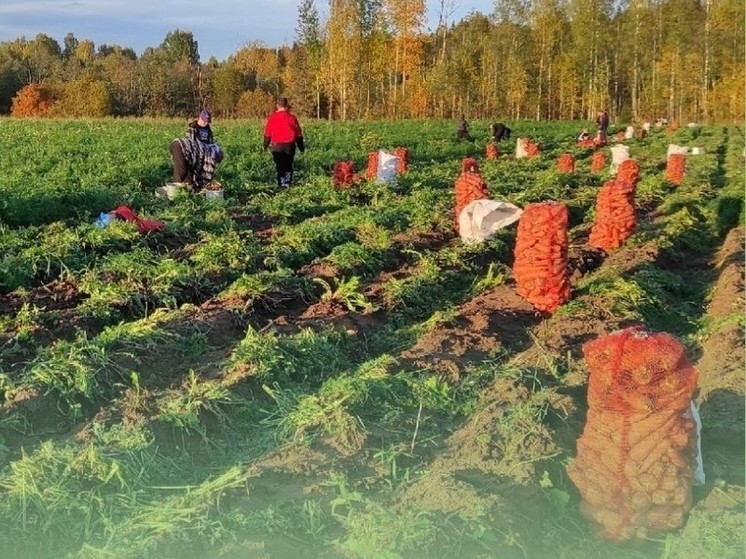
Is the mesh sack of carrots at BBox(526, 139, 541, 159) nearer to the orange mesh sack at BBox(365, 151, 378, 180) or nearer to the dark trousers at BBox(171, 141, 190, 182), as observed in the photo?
the orange mesh sack at BBox(365, 151, 378, 180)

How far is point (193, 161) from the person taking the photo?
38.0 feet

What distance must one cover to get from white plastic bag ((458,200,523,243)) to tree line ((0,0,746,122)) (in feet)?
111

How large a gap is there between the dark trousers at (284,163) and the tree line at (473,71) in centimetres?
2978

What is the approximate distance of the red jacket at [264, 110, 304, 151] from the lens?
12820 millimetres

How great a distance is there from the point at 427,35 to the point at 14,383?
156 feet

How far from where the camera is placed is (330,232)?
8.71 meters

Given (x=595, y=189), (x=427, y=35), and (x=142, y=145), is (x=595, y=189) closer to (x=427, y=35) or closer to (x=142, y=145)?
(x=142, y=145)

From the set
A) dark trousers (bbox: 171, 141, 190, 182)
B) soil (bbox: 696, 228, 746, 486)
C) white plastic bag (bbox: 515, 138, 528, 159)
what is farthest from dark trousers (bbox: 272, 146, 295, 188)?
white plastic bag (bbox: 515, 138, 528, 159)

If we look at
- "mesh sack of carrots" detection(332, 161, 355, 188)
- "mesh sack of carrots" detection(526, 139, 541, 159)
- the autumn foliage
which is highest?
the autumn foliage

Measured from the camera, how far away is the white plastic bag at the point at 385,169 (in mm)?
13219

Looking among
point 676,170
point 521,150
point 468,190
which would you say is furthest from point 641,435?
point 521,150

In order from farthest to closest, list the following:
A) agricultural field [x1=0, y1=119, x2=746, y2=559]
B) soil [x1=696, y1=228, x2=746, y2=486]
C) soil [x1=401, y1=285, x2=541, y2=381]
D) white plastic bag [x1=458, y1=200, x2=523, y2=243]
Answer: white plastic bag [x1=458, y1=200, x2=523, y2=243] < soil [x1=401, y1=285, x2=541, y2=381] < soil [x1=696, y1=228, x2=746, y2=486] < agricultural field [x1=0, y1=119, x2=746, y2=559]

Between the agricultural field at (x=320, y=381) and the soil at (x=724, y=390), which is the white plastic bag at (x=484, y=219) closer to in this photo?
the agricultural field at (x=320, y=381)

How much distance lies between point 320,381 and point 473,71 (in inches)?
1746
